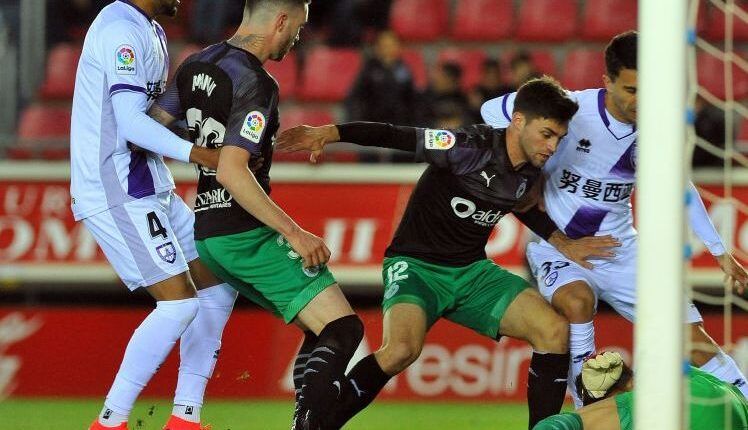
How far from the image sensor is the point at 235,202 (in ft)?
15.1

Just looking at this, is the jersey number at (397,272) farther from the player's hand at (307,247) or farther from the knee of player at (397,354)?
the player's hand at (307,247)

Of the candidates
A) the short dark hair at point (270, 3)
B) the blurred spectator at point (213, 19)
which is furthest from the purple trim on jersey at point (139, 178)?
the blurred spectator at point (213, 19)

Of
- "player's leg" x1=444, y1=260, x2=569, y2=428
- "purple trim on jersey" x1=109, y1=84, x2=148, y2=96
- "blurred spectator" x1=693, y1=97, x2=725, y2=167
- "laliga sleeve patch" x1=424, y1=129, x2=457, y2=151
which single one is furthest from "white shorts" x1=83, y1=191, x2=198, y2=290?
"blurred spectator" x1=693, y1=97, x2=725, y2=167

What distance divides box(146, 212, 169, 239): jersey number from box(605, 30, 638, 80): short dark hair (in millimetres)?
1847

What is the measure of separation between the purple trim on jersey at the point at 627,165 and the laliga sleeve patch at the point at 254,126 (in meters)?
1.58

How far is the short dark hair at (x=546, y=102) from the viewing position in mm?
4797

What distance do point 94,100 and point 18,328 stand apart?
11.3 feet

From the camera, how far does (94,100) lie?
4.71 meters

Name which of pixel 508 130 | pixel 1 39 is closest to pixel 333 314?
pixel 508 130

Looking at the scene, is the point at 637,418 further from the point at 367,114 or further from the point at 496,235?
the point at 367,114

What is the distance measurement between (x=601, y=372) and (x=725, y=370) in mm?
877

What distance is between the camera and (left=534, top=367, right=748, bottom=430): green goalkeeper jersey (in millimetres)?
3891

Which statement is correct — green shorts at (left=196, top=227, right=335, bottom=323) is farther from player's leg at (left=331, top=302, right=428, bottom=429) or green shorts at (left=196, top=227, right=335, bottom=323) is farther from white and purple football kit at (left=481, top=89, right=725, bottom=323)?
white and purple football kit at (left=481, top=89, right=725, bottom=323)

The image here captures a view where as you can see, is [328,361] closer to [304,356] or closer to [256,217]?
[304,356]
